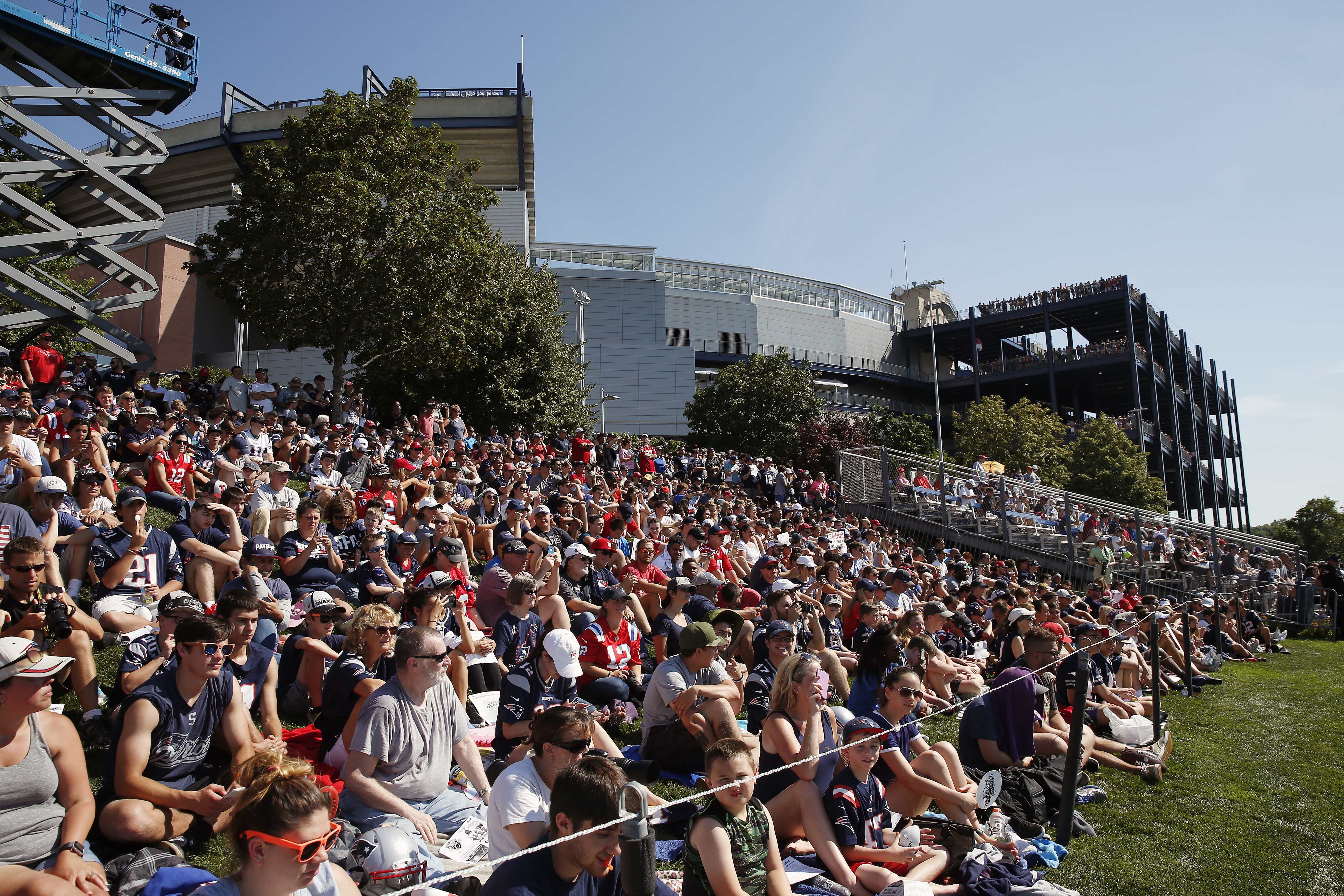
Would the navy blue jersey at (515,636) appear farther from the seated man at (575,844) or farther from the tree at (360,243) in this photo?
the tree at (360,243)

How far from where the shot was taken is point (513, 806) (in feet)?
12.5

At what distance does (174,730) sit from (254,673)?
2.65ft

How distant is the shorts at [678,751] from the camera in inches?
239

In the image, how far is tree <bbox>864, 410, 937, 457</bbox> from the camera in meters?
47.9

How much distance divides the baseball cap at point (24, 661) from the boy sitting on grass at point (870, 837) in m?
3.80

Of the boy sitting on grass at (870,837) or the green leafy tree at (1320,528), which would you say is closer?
the boy sitting on grass at (870,837)

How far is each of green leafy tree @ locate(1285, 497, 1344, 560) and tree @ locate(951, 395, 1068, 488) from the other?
27.2 m

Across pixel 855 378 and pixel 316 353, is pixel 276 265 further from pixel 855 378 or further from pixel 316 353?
pixel 855 378

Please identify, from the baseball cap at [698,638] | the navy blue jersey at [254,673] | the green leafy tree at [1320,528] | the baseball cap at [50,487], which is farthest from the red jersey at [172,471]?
the green leafy tree at [1320,528]

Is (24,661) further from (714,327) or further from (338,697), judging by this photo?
(714,327)

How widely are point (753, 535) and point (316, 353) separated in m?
37.3

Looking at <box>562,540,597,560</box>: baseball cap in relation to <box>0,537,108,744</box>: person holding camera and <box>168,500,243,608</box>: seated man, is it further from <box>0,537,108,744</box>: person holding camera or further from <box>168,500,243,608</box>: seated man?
<box>0,537,108,744</box>: person holding camera

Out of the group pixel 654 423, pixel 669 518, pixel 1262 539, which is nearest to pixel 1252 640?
pixel 1262 539

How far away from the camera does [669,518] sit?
605 inches
